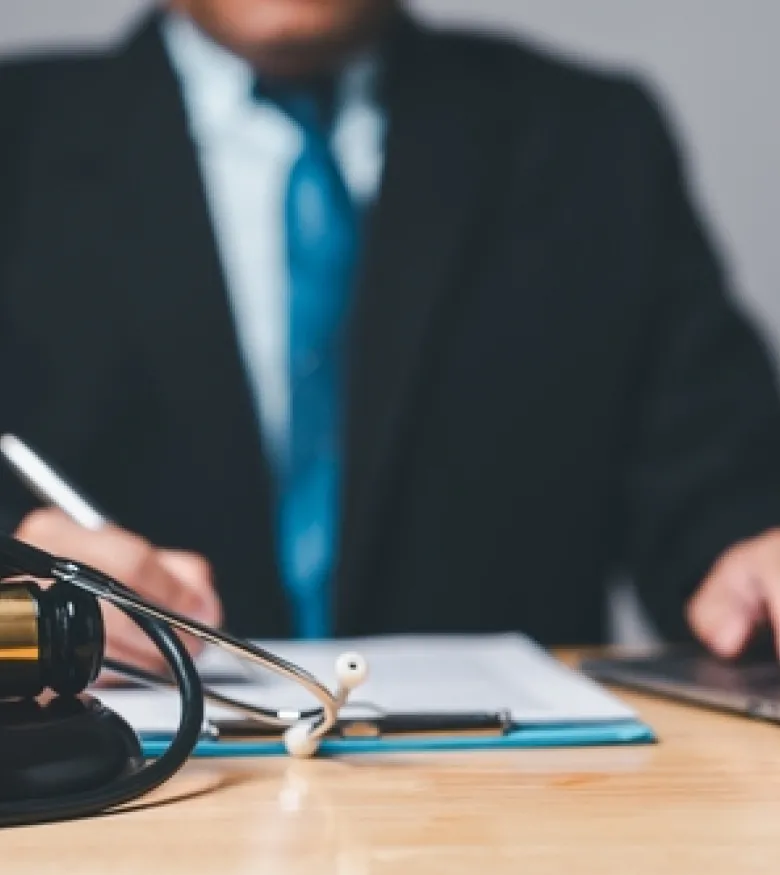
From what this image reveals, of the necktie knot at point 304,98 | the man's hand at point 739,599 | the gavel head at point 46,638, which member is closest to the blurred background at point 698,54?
the necktie knot at point 304,98

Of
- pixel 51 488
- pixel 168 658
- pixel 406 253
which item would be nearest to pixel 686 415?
pixel 406 253

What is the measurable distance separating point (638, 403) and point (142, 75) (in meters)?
0.54

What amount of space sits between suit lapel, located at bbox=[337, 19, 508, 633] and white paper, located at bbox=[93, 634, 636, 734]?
373 millimetres

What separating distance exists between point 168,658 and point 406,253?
75 cm

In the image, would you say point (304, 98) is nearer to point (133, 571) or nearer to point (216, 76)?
point (216, 76)

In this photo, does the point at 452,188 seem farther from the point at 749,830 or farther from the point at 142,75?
the point at 749,830

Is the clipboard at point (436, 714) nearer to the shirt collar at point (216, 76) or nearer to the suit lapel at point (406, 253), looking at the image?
the suit lapel at point (406, 253)

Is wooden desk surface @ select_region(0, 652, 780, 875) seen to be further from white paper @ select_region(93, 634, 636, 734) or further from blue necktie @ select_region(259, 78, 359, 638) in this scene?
blue necktie @ select_region(259, 78, 359, 638)

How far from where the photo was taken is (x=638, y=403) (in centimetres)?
126

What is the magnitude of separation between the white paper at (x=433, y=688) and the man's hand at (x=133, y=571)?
3cm

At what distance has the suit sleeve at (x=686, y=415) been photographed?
106cm

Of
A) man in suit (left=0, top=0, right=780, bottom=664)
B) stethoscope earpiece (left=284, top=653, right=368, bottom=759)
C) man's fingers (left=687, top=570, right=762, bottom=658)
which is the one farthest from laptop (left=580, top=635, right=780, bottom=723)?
man in suit (left=0, top=0, right=780, bottom=664)

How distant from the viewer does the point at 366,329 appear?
1139 mm

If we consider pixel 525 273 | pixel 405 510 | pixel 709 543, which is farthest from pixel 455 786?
pixel 525 273
